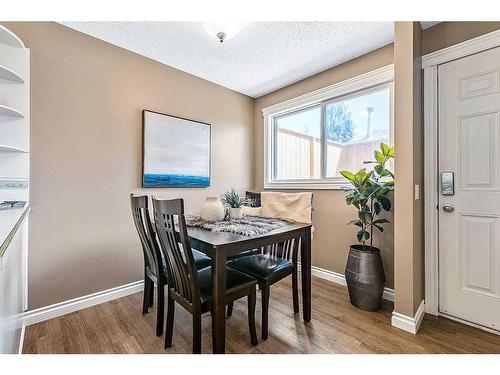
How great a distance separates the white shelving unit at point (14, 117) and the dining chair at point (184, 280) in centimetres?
123

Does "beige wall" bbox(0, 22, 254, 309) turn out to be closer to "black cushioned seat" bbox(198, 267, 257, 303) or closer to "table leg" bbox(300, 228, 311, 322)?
"black cushioned seat" bbox(198, 267, 257, 303)

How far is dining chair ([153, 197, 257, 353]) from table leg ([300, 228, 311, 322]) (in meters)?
0.51

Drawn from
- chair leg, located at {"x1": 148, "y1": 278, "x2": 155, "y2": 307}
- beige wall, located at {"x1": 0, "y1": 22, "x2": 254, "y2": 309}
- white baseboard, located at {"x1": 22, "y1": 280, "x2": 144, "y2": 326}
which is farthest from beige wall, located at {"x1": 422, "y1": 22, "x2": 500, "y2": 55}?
white baseboard, located at {"x1": 22, "y1": 280, "x2": 144, "y2": 326}

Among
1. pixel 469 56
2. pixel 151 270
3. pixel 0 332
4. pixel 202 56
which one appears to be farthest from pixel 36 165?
pixel 469 56

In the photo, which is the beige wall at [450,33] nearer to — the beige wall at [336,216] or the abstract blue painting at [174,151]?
the beige wall at [336,216]

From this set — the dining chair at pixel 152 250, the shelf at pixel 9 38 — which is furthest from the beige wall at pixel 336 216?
the shelf at pixel 9 38

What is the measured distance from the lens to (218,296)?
→ 1338 millimetres

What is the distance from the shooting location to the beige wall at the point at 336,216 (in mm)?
2270

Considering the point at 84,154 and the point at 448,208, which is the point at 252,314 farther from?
the point at 84,154

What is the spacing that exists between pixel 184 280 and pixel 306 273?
1.01m

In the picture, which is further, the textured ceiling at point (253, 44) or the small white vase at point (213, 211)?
the textured ceiling at point (253, 44)

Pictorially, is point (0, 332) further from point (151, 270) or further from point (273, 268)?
point (273, 268)

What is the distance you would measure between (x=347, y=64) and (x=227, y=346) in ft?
9.51
